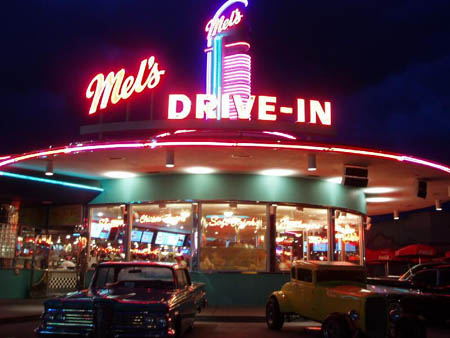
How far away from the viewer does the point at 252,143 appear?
1445 cm

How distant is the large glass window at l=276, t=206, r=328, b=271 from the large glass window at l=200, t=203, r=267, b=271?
69 centimetres

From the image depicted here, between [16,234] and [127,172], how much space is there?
5.32 metres

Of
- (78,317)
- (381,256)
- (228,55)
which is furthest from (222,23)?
(381,256)

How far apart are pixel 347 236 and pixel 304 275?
30.7 ft

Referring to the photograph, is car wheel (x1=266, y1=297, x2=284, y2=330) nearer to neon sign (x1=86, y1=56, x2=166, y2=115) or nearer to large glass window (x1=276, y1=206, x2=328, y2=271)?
large glass window (x1=276, y1=206, x2=328, y2=271)

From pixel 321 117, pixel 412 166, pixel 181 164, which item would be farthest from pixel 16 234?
pixel 412 166

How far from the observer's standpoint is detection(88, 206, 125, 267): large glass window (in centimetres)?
1930

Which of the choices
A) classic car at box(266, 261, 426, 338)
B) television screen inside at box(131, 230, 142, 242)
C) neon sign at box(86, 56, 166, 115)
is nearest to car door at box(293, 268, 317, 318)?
classic car at box(266, 261, 426, 338)

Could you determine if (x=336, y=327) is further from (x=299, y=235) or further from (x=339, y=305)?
(x=299, y=235)

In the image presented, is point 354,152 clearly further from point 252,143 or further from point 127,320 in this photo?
point 127,320

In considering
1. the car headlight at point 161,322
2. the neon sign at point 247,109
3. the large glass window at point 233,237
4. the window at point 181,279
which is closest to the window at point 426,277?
the large glass window at point 233,237

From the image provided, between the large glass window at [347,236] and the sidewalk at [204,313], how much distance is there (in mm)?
4813

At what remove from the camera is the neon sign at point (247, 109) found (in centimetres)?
1750

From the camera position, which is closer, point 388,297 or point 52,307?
point 52,307
